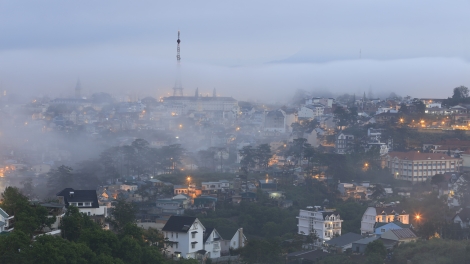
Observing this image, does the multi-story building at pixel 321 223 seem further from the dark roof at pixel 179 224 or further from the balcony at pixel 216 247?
the dark roof at pixel 179 224

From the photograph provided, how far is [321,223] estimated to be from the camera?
696 inches

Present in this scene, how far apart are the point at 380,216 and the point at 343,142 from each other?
1037 centimetres

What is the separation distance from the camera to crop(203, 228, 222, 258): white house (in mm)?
14633

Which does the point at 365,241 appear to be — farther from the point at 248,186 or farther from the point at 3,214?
the point at 248,186

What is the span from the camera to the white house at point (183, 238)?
14.2 meters

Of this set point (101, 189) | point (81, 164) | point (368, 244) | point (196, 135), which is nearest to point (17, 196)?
point (368, 244)

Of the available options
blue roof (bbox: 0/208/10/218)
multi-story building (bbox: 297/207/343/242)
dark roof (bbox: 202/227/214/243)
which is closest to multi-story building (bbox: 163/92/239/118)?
multi-story building (bbox: 297/207/343/242)

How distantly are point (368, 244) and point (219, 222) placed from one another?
4374 millimetres

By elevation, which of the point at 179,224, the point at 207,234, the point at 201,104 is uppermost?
the point at 201,104

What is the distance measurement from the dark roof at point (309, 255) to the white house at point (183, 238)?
173cm

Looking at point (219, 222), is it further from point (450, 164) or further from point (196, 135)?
point (196, 135)

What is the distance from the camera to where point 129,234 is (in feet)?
39.7

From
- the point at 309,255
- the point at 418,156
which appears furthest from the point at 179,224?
the point at 418,156

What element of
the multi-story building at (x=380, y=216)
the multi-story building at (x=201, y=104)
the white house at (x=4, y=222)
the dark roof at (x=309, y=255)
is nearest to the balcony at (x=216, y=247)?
the dark roof at (x=309, y=255)
